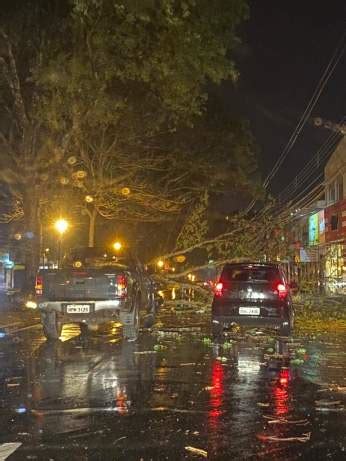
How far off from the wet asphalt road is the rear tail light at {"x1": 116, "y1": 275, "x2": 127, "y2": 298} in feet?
3.51

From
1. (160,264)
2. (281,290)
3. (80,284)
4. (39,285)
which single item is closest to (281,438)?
(80,284)

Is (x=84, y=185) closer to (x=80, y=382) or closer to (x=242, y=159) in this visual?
(x=242, y=159)

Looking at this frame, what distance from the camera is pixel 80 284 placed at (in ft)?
46.1

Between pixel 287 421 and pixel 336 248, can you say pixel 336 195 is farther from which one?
pixel 287 421

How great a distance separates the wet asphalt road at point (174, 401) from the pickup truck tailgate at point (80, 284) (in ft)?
3.37

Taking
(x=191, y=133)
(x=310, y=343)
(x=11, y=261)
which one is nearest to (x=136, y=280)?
(x=310, y=343)

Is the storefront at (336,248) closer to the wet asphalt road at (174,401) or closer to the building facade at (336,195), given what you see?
the building facade at (336,195)

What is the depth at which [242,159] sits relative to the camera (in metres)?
27.8

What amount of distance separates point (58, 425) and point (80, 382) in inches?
96.3

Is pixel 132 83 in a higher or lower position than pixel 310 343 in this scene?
higher

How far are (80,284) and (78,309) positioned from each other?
523 mm

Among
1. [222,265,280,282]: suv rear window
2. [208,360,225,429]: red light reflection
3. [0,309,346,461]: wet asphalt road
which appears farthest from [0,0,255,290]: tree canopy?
[208,360,225,429]: red light reflection

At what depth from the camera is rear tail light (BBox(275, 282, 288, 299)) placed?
576 inches

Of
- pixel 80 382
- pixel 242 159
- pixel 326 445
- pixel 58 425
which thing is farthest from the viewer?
pixel 242 159
